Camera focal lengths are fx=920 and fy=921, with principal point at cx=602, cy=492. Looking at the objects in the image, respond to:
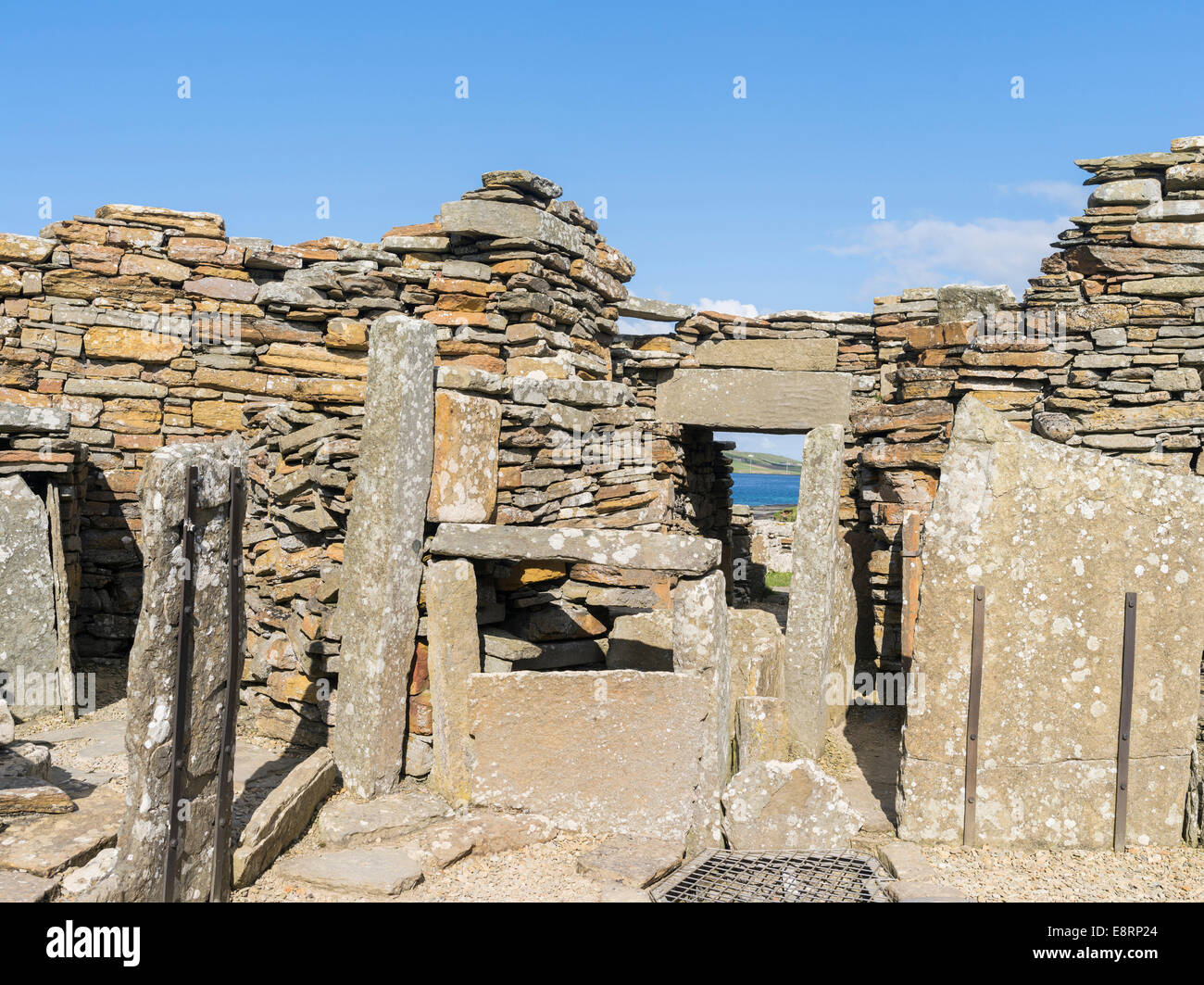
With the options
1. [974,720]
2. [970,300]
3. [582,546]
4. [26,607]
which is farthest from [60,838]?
[970,300]

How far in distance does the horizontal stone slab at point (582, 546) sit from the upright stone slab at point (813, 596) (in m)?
2.09

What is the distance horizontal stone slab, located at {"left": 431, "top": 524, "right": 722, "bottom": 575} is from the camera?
207 inches

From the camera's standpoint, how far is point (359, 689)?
5.47 metres

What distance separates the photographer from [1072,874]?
4570 mm

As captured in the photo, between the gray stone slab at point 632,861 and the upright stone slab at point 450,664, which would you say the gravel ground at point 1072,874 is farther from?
the upright stone slab at point 450,664

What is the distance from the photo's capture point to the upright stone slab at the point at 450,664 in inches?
216

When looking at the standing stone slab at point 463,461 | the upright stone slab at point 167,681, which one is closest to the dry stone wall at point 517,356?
the standing stone slab at point 463,461

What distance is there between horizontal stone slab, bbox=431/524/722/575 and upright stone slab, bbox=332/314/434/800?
0.25 m

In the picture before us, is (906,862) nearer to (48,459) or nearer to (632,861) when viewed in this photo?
(632,861)

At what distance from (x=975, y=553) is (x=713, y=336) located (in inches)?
237

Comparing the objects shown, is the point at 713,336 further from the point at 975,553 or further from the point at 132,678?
the point at 132,678

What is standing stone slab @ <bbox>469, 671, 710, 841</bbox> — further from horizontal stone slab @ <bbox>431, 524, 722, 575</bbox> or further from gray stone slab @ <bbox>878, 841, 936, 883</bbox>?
gray stone slab @ <bbox>878, 841, 936, 883</bbox>

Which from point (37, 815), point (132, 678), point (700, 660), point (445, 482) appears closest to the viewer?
point (132, 678)
